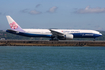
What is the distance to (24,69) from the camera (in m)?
37.6

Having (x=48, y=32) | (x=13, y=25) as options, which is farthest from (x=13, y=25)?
(x=48, y=32)

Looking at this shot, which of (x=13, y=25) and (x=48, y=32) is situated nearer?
(x=48, y=32)

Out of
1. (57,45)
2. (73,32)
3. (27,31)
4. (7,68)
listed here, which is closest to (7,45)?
(27,31)

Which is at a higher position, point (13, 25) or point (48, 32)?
point (13, 25)

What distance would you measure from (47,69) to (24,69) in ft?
12.8

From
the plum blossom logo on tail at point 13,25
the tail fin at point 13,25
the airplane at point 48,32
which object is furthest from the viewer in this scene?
the plum blossom logo on tail at point 13,25

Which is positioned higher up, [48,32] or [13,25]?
[13,25]

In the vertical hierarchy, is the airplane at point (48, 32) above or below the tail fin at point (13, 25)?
below

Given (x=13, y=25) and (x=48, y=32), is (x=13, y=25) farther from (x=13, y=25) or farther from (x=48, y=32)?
(x=48, y=32)

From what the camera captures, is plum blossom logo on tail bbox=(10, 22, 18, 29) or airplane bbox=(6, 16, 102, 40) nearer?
airplane bbox=(6, 16, 102, 40)

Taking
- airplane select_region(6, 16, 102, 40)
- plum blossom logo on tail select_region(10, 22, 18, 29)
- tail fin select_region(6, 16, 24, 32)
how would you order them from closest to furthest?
1. airplane select_region(6, 16, 102, 40)
2. tail fin select_region(6, 16, 24, 32)
3. plum blossom logo on tail select_region(10, 22, 18, 29)

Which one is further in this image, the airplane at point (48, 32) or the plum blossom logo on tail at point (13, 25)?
the plum blossom logo on tail at point (13, 25)

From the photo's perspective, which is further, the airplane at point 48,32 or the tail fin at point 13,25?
the tail fin at point 13,25

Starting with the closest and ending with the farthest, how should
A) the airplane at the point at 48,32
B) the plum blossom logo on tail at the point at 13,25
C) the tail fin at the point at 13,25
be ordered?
the airplane at the point at 48,32
the tail fin at the point at 13,25
the plum blossom logo on tail at the point at 13,25
